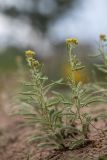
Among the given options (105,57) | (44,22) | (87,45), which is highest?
(44,22)

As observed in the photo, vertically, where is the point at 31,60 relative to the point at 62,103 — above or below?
above

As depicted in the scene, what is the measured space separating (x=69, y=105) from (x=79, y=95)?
84 millimetres

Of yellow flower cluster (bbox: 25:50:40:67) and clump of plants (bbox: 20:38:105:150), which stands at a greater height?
yellow flower cluster (bbox: 25:50:40:67)

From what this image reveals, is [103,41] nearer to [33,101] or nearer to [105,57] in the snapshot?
[105,57]

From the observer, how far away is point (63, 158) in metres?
3.05

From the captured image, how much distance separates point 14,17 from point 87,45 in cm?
653

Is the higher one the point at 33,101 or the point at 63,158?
the point at 33,101

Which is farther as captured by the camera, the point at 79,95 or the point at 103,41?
the point at 103,41

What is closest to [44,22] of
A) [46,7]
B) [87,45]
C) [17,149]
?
[46,7]

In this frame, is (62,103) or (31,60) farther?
(62,103)

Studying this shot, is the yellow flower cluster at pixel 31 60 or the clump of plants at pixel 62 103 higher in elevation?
the yellow flower cluster at pixel 31 60

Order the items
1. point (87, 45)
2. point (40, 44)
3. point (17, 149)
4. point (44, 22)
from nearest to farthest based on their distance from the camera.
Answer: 1. point (17, 149)
2. point (87, 45)
3. point (40, 44)
4. point (44, 22)

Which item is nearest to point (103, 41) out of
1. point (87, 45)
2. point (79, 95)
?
point (79, 95)

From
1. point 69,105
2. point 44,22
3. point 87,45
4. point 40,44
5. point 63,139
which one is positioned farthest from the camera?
point 44,22
